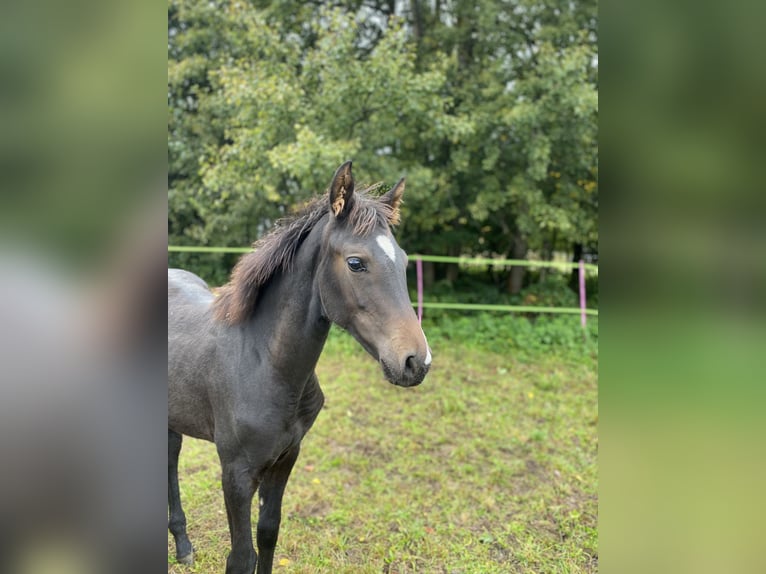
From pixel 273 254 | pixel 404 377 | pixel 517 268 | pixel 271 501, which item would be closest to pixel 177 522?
pixel 271 501

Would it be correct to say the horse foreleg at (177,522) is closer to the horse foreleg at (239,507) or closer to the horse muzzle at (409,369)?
the horse foreleg at (239,507)

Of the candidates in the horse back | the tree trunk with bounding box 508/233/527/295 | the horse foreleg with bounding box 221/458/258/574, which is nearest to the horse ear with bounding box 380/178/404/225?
the horse back

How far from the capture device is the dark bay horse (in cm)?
174

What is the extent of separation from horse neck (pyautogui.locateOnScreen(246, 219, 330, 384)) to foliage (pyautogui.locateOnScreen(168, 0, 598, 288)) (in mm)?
4650

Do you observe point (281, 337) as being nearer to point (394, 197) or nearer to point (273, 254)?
point (273, 254)

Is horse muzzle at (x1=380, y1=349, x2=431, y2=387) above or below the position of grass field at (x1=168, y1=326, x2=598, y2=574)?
above

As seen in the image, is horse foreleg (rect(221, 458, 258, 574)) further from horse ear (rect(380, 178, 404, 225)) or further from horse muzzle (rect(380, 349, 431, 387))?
horse ear (rect(380, 178, 404, 225))

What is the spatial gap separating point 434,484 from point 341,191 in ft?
9.28

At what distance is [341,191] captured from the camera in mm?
1826

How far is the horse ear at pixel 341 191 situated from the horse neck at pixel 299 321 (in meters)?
0.14
